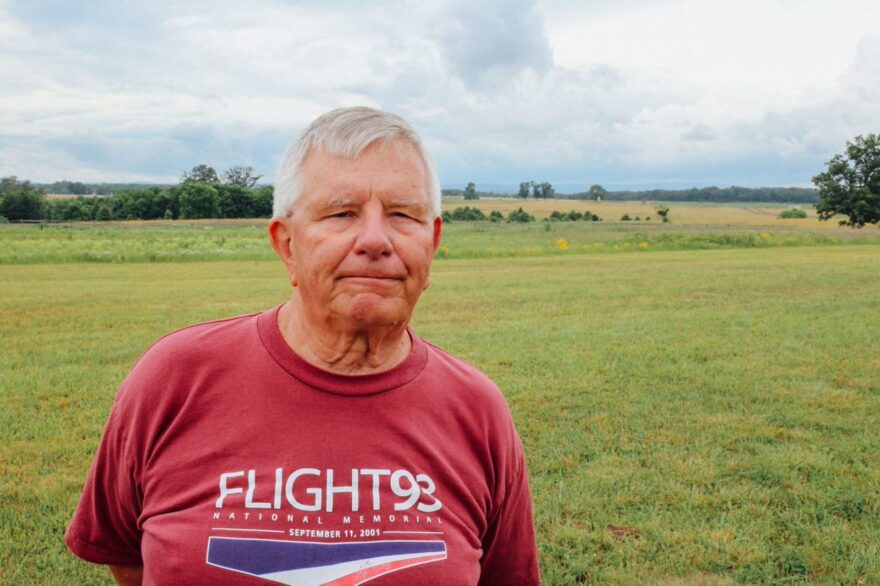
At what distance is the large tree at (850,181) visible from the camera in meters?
69.8

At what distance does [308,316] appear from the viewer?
77.8 inches

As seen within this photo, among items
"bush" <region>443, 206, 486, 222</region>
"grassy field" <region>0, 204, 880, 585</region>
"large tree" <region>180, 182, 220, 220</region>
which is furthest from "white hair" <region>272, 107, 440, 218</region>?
Answer: "bush" <region>443, 206, 486, 222</region>

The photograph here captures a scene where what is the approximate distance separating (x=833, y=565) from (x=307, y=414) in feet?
11.7

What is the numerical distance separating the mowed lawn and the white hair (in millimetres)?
Answer: 2868

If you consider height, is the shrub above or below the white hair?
below

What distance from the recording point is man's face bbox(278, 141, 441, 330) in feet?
6.14

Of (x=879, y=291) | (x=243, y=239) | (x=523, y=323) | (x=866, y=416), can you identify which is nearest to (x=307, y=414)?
(x=866, y=416)

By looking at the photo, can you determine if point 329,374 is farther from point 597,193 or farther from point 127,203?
point 597,193

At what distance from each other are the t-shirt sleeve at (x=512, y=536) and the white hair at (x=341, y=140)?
30.0 inches

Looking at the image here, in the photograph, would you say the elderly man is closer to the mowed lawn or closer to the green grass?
the mowed lawn

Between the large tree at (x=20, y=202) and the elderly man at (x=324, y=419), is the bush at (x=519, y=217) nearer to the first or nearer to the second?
the large tree at (x=20, y=202)

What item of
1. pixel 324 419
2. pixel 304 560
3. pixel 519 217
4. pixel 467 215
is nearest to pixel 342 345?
pixel 324 419

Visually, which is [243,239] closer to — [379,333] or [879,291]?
[879,291]

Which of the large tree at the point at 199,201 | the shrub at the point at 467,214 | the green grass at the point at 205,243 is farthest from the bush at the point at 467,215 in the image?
the large tree at the point at 199,201
